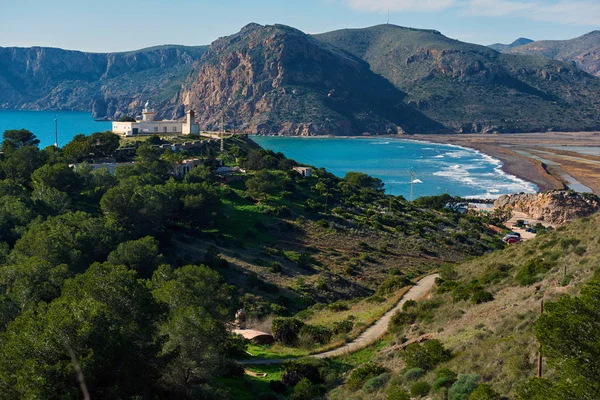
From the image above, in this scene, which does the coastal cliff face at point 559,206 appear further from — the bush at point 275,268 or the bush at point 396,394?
the bush at point 396,394

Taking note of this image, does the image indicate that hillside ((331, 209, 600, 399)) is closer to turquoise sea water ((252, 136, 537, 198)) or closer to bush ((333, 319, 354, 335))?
bush ((333, 319, 354, 335))

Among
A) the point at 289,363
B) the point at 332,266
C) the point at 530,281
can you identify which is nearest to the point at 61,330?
the point at 289,363

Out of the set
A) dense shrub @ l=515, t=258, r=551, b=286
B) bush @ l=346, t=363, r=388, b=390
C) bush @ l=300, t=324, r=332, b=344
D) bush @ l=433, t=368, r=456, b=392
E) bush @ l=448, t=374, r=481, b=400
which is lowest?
bush @ l=300, t=324, r=332, b=344

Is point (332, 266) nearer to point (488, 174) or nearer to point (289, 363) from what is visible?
point (289, 363)

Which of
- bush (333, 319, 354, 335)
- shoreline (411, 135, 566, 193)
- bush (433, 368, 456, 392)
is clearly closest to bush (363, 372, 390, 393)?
bush (433, 368, 456, 392)

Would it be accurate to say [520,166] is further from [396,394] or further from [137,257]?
[396,394]

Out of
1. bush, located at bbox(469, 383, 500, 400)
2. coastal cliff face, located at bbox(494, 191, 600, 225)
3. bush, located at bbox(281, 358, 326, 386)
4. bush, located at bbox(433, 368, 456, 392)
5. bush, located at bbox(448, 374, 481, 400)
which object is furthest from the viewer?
coastal cliff face, located at bbox(494, 191, 600, 225)
